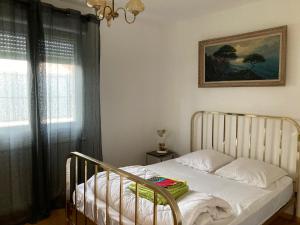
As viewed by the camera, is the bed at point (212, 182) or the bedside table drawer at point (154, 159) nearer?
the bed at point (212, 182)

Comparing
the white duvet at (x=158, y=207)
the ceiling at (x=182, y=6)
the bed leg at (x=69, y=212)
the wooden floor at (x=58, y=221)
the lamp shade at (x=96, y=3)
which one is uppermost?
the ceiling at (x=182, y=6)

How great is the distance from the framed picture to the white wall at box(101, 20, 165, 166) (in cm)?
83

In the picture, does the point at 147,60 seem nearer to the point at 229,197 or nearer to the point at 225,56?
the point at 225,56

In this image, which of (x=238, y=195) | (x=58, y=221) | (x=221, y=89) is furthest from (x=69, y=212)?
(x=221, y=89)

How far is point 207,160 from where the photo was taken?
9.55ft

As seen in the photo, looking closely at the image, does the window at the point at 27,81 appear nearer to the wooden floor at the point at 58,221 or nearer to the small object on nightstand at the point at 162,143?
the wooden floor at the point at 58,221

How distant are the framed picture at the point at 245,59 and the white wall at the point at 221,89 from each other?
0.27ft

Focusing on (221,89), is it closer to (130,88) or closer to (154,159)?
(130,88)

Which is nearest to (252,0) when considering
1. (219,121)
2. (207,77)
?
(207,77)

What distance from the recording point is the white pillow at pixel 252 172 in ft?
7.95

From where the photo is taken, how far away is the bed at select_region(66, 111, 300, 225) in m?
1.74

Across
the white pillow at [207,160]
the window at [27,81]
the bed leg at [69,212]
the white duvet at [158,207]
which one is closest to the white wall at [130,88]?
the window at [27,81]

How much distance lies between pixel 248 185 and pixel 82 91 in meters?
2.05

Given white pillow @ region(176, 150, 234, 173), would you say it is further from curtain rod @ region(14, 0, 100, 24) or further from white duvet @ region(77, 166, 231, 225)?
curtain rod @ region(14, 0, 100, 24)
